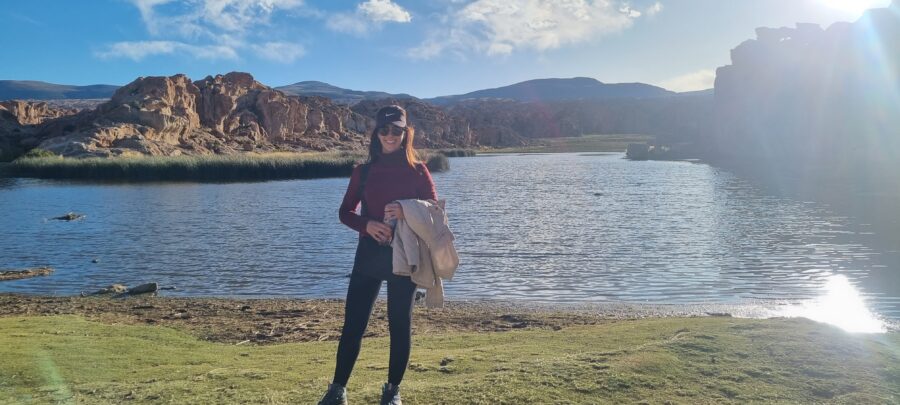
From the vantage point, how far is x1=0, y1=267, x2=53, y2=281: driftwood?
16.0 meters

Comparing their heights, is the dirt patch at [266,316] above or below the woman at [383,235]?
below

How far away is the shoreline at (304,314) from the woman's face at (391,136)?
17.4ft

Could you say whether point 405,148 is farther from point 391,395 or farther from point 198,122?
point 198,122

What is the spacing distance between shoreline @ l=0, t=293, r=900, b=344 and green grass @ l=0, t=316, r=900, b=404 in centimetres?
283

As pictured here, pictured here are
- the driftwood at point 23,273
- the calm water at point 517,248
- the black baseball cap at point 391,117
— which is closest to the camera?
the black baseball cap at point 391,117

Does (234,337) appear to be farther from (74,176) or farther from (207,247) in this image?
(74,176)

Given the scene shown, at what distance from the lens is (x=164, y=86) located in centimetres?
7669

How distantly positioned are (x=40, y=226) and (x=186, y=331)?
66.0ft

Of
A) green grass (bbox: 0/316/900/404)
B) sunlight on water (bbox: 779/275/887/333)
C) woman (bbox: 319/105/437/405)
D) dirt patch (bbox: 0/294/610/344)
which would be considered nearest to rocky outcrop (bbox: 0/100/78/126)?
dirt patch (bbox: 0/294/610/344)

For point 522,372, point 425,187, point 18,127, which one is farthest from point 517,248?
point 18,127

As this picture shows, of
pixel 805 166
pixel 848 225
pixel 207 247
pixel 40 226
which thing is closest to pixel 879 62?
pixel 805 166

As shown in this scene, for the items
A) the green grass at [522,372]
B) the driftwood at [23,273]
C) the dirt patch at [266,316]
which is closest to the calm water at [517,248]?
the driftwood at [23,273]

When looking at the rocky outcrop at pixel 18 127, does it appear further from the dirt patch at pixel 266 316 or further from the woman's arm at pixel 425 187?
the woman's arm at pixel 425 187

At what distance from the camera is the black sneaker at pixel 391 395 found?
4297 mm
